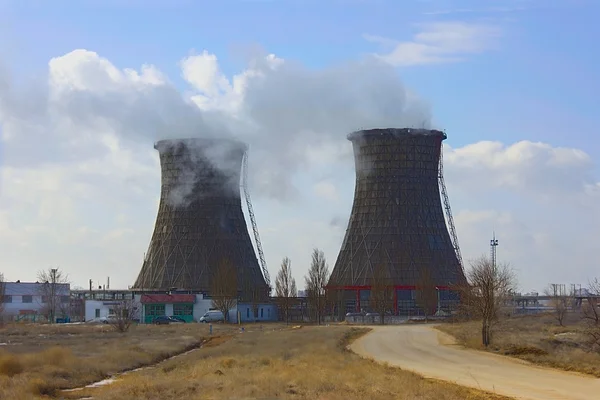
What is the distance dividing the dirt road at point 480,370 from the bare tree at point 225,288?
3802cm

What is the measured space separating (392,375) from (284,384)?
4.03 m

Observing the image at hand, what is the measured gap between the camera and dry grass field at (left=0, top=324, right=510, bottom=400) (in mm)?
21688

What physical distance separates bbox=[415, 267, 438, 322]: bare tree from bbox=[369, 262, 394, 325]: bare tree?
104 inches

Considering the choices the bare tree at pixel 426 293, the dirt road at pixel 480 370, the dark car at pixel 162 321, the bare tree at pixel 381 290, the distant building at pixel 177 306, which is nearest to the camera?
the dirt road at pixel 480 370

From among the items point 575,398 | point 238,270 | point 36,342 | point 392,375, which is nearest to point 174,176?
point 238,270

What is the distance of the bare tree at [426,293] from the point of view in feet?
277

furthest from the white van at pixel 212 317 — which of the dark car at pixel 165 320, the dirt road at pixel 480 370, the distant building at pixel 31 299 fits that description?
the dirt road at pixel 480 370

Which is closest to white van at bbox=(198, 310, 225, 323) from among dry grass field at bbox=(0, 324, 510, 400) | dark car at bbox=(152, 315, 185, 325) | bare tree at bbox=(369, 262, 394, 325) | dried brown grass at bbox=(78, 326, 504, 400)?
dark car at bbox=(152, 315, 185, 325)

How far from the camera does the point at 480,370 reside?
29250 mm

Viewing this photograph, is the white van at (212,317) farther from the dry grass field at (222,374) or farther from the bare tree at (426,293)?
the dry grass field at (222,374)

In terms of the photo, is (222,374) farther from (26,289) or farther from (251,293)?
(26,289)

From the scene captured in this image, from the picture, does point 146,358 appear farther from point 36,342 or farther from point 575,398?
point 575,398

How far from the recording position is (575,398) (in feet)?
68.6

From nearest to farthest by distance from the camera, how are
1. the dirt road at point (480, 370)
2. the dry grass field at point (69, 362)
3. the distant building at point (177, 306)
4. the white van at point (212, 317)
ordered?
the dirt road at point (480, 370) → the dry grass field at point (69, 362) → the white van at point (212, 317) → the distant building at point (177, 306)
